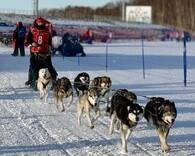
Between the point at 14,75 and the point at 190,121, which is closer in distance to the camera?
→ the point at 190,121

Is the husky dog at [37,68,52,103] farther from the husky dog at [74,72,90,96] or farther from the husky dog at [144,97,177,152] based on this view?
the husky dog at [144,97,177,152]

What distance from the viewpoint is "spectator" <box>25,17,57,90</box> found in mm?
12799

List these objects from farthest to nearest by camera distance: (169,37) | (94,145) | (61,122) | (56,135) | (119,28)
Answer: (169,37) < (119,28) < (61,122) < (56,135) < (94,145)

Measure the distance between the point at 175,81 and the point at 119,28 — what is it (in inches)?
1695

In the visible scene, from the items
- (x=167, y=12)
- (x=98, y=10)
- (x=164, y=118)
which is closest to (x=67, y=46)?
(x=164, y=118)

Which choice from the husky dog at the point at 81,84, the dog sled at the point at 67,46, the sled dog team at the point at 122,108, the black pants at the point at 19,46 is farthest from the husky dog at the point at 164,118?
the dog sled at the point at 67,46

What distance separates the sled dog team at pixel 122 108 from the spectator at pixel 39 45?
1596 millimetres

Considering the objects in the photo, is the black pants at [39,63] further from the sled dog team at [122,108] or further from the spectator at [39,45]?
the sled dog team at [122,108]

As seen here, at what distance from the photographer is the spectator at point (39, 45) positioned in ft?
42.0

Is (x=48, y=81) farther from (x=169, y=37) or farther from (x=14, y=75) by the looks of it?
(x=169, y=37)

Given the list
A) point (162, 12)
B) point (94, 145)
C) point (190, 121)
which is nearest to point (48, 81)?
point (190, 121)

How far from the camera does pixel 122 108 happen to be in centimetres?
764

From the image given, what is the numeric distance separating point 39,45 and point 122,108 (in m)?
5.78

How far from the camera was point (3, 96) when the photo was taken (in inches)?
495
